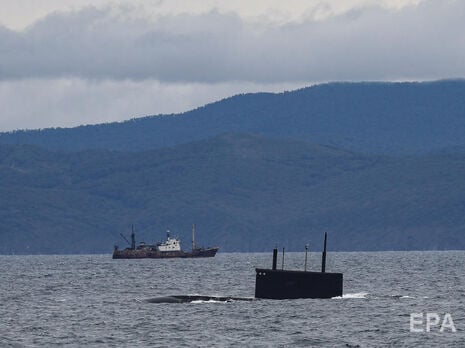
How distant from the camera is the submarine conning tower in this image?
107500 millimetres

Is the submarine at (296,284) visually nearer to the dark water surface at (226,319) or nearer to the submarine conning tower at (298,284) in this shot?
the submarine conning tower at (298,284)

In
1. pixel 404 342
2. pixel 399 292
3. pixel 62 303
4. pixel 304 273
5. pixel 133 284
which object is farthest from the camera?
pixel 133 284

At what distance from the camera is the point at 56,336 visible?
88562mm

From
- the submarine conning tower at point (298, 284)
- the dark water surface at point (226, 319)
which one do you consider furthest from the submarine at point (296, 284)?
the dark water surface at point (226, 319)

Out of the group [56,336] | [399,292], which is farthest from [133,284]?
[56,336]

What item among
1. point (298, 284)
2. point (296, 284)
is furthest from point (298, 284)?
point (296, 284)

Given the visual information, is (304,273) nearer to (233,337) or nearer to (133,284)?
(233,337)

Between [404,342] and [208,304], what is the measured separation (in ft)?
99.5

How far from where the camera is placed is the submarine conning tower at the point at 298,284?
108 m

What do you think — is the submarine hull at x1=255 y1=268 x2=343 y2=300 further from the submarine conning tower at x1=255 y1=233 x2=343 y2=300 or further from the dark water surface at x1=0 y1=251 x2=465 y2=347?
the dark water surface at x1=0 y1=251 x2=465 y2=347

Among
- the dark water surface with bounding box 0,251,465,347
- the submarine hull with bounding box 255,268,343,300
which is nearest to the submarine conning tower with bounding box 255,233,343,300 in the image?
the submarine hull with bounding box 255,268,343,300

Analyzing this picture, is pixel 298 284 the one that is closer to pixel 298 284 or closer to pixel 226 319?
pixel 298 284

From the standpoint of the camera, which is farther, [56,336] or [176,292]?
[176,292]

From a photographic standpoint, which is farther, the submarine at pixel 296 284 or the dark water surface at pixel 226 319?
the submarine at pixel 296 284
